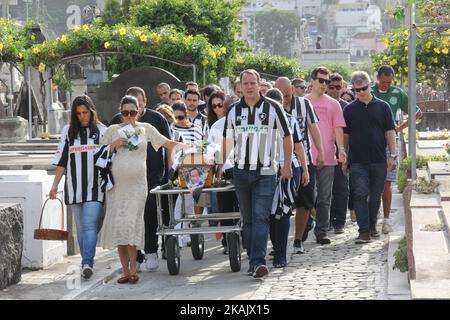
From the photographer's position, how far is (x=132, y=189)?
10.8 meters

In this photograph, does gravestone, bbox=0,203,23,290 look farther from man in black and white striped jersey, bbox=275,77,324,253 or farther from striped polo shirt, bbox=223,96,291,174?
man in black and white striped jersey, bbox=275,77,324,253

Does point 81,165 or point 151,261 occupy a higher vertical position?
point 81,165

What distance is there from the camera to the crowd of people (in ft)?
35.5

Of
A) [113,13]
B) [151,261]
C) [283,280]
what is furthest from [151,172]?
[113,13]

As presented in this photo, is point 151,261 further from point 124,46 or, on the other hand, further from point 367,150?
point 124,46

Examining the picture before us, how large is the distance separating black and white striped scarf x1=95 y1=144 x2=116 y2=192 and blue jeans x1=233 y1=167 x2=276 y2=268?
1.14 m

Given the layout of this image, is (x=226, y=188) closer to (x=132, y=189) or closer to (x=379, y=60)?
(x=132, y=189)

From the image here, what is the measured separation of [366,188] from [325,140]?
0.77 m

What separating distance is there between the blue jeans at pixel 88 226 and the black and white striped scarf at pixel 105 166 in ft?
0.84

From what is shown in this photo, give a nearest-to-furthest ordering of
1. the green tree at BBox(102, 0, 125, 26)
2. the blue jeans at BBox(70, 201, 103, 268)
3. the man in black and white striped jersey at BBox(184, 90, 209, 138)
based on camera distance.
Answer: the blue jeans at BBox(70, 201, 103, 268) < the man in black and white striped jersey at BBox(184, 90, 209, 138) < the green tree at BBox(102, 0, 125, 26)

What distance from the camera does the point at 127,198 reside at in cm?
1081

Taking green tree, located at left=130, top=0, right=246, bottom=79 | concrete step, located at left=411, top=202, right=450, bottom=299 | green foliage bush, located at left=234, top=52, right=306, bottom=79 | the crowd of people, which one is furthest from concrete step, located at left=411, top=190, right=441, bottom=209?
green foliage bush, located at left=234, top=52, right=306, bottom=79
